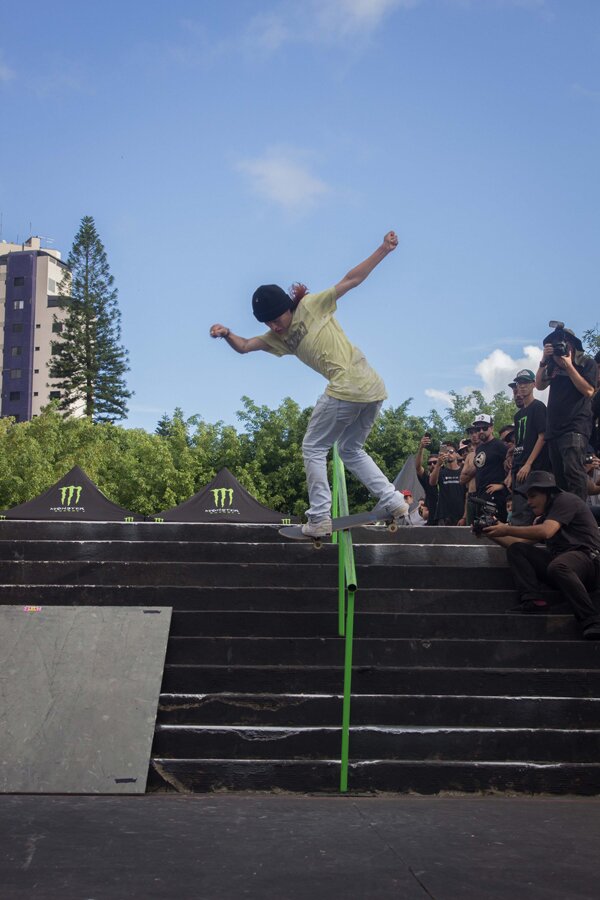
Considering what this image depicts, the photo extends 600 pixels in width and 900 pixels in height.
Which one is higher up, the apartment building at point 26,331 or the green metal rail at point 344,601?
the apartment building at point 26,331

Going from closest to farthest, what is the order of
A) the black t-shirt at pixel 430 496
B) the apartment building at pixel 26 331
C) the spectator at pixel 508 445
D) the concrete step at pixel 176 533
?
the concrete step at pixel 176 533, the spectator at pixel 508 445, the black t-shirt at pixel 430 496, the apartment building at pixel 26 331

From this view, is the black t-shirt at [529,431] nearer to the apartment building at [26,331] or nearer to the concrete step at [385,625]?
A: the concrete step at [385,625]

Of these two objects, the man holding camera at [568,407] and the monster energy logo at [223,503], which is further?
the monster energy logo at [223,503]

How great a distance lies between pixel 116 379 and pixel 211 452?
21532 millimetres

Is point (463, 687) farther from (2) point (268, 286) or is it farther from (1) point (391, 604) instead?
(2) point (268, 286)

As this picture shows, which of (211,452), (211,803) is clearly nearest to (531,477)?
(211,803)

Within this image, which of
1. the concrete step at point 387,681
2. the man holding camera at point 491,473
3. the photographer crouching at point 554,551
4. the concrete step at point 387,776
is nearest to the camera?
the concrete step at point 387,776

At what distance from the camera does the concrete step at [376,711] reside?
5.88m

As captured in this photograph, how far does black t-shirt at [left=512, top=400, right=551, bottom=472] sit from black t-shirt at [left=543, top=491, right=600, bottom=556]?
248cm

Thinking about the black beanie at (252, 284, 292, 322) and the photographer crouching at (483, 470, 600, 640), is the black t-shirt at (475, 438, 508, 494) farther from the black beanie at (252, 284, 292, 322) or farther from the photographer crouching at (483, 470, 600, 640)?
the black beanie at (252, 284, 292, 322)

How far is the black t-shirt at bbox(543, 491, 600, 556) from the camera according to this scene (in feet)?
24.1

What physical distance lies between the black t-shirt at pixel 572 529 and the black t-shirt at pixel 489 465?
12.5 ft

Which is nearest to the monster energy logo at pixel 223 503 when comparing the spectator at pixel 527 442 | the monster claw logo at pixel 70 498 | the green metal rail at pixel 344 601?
the monster claw logo at pixel 70 498

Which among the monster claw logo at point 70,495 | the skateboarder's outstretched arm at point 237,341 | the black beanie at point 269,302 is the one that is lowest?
the monster claw logo at point 70,495
